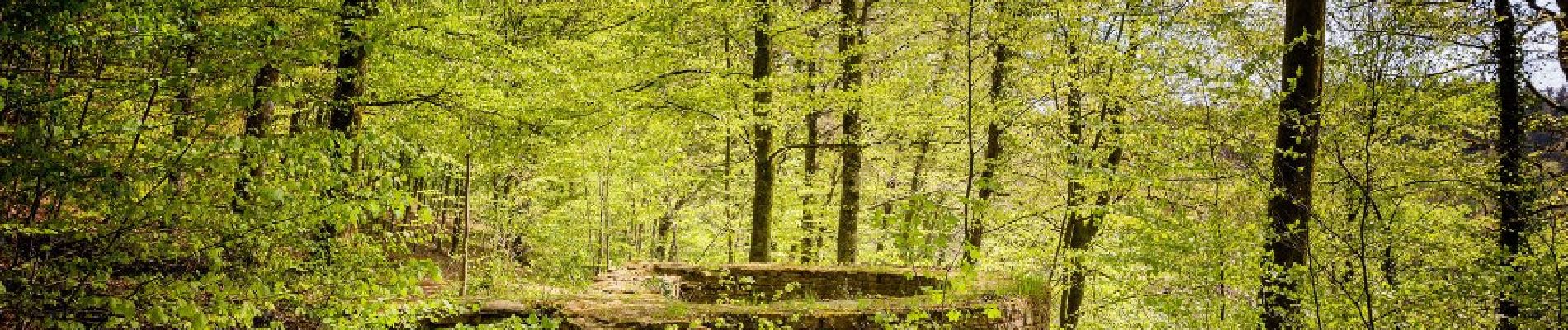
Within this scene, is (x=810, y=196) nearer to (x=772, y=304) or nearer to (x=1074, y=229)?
(x=1074, y=229)

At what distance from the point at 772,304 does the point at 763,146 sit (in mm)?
4553

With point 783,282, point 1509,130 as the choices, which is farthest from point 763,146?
point 1509,130

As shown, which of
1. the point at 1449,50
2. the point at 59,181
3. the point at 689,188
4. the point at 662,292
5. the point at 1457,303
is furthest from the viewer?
the point at 689,188

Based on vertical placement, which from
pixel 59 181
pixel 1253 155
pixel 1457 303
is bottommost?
pixel 1457 303

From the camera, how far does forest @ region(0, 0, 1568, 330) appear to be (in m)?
3.85

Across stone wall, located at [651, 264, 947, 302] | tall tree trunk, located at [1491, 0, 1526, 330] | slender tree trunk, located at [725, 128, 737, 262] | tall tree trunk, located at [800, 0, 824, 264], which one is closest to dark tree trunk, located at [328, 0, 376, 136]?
stone wall, located at [651, 264, 947, 302]

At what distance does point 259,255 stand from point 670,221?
52.7 ft

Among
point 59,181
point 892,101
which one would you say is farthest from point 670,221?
point 59,181

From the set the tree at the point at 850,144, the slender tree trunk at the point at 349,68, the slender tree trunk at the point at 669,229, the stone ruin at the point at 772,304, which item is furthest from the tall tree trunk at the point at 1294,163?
the slender tree trunk at the point at 669,229

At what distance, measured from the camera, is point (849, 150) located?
43.7ft

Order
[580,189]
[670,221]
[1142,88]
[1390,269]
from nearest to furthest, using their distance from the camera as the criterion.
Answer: [1390,269] → [1142,88] → [670,221] → [580,189]

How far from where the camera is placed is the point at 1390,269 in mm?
7863

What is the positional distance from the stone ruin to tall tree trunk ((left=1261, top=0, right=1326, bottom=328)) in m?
2.28

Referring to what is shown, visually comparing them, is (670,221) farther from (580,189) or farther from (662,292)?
(662,292)
